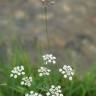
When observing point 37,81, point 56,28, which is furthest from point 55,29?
point 37,81

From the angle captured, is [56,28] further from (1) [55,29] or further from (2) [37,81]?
(2) [37,81]

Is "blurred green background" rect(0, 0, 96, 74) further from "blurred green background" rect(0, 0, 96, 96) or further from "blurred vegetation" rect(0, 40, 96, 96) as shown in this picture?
"blurred vegetation" rect(0, 40, 96, 96)

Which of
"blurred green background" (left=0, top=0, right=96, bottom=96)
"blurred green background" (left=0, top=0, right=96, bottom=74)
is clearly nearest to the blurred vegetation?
"blurred green background" (left=0, top=0, right=96, bottom=96)

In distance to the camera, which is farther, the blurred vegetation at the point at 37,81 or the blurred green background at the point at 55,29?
the blurred green background at the point at 55,29

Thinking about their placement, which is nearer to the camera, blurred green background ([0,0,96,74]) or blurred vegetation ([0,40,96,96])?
blurred vegetation ([0,40,96,96])

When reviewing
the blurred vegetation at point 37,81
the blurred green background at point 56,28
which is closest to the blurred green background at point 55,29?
the blurred green background at point 56,28

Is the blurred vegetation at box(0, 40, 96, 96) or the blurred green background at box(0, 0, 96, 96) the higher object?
the blurred green background at box(0, 0, 96, 96)

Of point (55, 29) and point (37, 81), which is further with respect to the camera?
point (55, 29)

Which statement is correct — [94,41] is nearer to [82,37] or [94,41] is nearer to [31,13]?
[82,37]

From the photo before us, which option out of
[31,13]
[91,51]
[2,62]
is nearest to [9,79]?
[2,62]

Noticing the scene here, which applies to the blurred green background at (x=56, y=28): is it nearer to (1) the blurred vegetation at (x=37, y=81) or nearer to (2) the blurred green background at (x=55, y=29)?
(2) the blurred green background at (x=55, y=29)

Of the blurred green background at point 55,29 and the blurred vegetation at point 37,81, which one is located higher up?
the blurred green background at point 55,29
